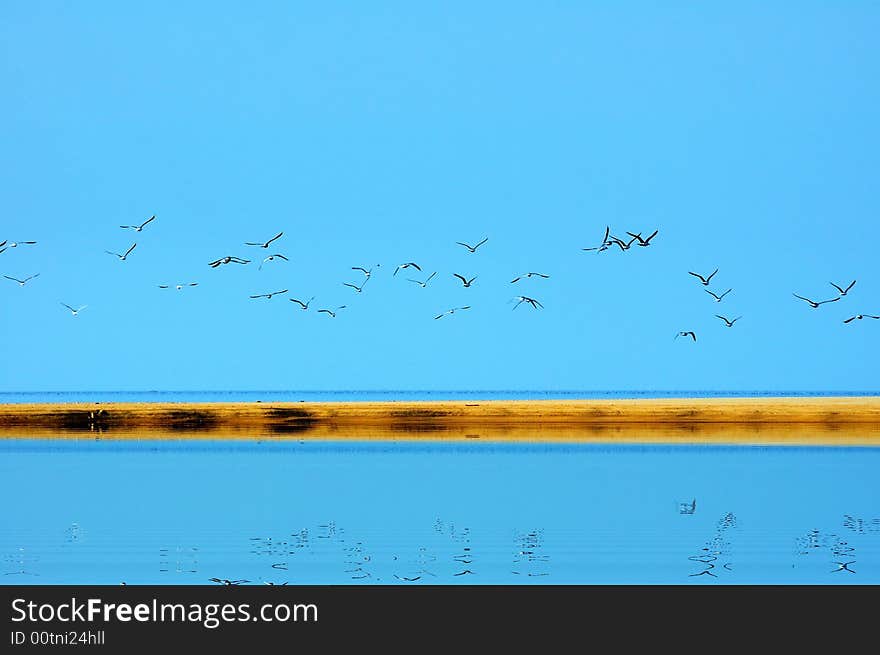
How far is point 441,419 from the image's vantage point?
24047 millimetres

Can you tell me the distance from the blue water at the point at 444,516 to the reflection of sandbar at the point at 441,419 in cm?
348

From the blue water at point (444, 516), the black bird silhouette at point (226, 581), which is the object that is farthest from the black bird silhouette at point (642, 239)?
the black bird silhouette at point (226, 581)

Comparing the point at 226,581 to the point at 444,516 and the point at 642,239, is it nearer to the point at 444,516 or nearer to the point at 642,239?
the point at 444,516

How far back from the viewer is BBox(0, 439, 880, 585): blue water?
32.9 ft

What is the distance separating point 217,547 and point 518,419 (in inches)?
535

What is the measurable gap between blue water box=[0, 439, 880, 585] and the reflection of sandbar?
11.4 feet

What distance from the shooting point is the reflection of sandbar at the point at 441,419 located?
2373cm

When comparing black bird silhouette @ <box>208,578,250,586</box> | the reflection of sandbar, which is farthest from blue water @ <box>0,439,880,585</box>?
the reflection of sandbar

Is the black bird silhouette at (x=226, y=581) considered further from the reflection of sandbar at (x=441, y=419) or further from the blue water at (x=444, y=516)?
the reflection of sandbar at (x=441, y=419)

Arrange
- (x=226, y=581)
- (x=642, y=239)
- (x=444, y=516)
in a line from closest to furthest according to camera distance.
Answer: (x=226, y=581), (x=444, y=516), (x=642, y=239)

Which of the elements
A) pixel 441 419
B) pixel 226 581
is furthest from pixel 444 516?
pixel 441 419

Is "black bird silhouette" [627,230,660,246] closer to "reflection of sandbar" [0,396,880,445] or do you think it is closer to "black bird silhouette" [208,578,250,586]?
"reflection of sandbar" [0,396,880,445]

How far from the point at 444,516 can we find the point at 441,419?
11.2 metres
